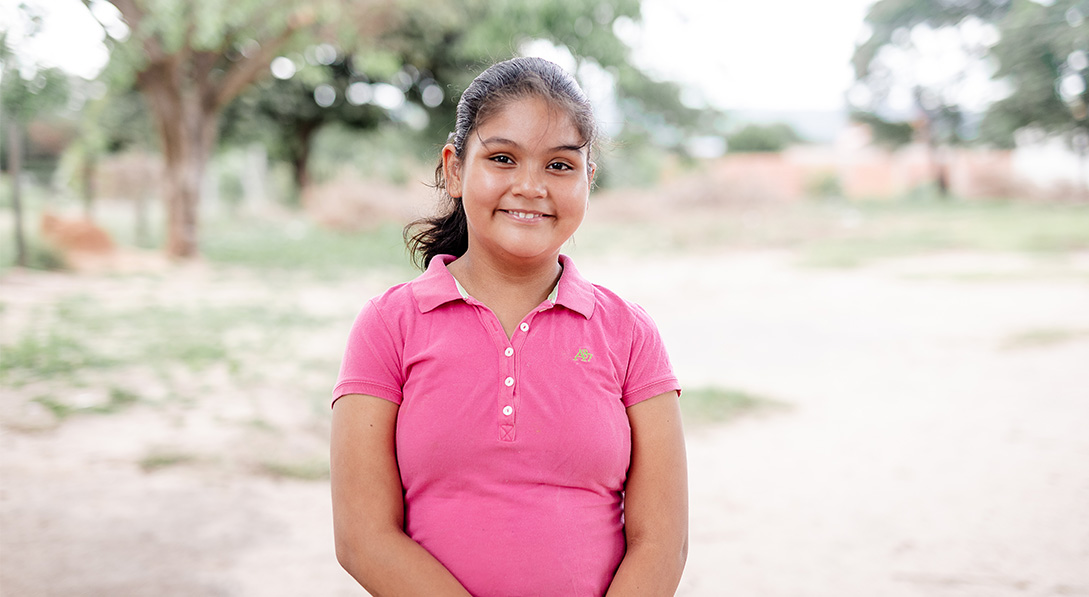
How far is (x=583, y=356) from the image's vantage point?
1.26 m

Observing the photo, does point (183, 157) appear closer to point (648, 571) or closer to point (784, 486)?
point (784, 486)

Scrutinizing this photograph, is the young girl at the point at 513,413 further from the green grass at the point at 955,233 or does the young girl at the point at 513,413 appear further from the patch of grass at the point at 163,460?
the green grass at the point at 955,233

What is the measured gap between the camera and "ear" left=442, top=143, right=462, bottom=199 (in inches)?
54.4

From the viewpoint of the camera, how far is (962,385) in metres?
4.29

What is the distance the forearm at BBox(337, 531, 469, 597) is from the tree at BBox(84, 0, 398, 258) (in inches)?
A: 233

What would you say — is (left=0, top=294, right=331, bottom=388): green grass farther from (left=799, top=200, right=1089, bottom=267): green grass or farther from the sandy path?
(left=799, top=200, right=1089, bottom=267): green grass

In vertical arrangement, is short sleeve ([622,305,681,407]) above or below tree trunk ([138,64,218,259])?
below

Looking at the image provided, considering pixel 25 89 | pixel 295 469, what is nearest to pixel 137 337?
pixel 25 89

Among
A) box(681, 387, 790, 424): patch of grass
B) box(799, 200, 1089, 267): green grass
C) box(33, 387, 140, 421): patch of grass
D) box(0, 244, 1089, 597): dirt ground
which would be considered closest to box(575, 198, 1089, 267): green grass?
box(799, 200, 1089, 267): green grass

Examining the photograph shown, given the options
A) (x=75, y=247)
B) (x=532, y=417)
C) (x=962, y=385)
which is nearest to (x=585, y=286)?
Result: (x=532, y=417)

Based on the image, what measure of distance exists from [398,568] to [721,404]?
2959 mm

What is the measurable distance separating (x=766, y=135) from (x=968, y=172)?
17.1 meters

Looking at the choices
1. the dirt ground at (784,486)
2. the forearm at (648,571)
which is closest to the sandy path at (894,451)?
the dirt ground at (784,486)

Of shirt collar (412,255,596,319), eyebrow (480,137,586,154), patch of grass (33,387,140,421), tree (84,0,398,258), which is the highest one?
tree (84,0,398,258)
